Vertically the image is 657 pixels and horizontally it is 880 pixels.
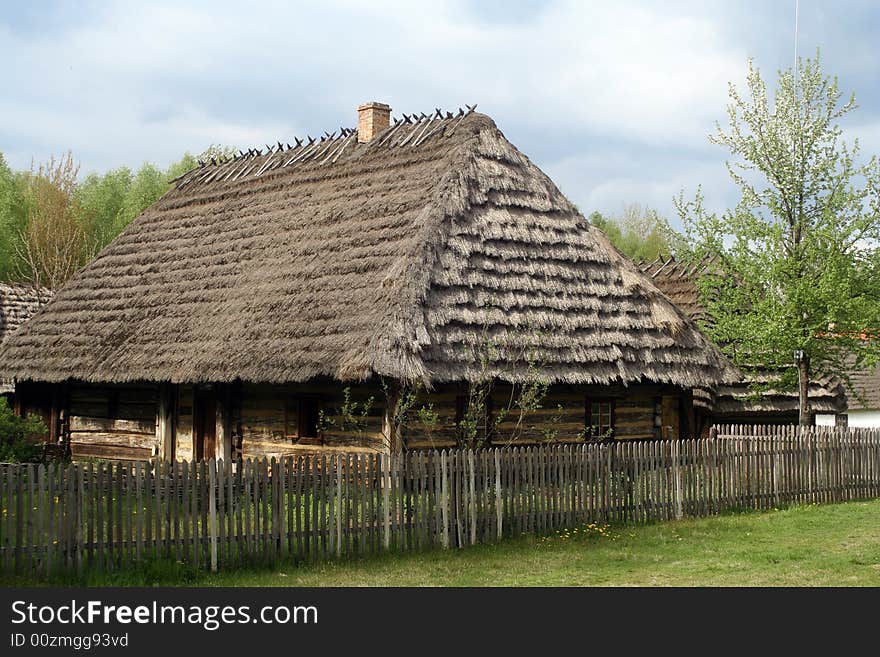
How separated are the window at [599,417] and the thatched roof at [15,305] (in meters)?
18.1

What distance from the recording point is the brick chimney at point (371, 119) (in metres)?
23.4

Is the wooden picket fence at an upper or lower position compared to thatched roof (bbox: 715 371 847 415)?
lower

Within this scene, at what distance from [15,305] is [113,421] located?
35.8ft

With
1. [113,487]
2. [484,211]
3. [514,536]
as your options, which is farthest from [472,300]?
[113,487]

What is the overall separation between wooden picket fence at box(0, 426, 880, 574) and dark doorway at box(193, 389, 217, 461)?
7801mm

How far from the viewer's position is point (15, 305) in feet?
105

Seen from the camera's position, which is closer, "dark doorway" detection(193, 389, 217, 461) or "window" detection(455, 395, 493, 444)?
"window" detection(455, 395, 493, 444)

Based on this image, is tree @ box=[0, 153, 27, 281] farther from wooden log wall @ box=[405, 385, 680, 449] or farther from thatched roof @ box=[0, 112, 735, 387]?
wooden log wall @ box=[405, 385, 680, 449]

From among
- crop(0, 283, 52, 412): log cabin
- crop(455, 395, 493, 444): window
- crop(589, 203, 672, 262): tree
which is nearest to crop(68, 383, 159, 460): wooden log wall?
crop(455, 395, 493, 444): window

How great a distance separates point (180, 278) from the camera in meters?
22.2

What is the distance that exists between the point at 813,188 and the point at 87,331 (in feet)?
51.2

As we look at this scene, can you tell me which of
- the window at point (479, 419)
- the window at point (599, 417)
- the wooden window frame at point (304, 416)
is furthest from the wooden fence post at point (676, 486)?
the wooden window frame at point (304, 416)

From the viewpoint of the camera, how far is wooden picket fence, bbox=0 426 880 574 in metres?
10.8

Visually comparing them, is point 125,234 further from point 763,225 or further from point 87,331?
point 763,225
